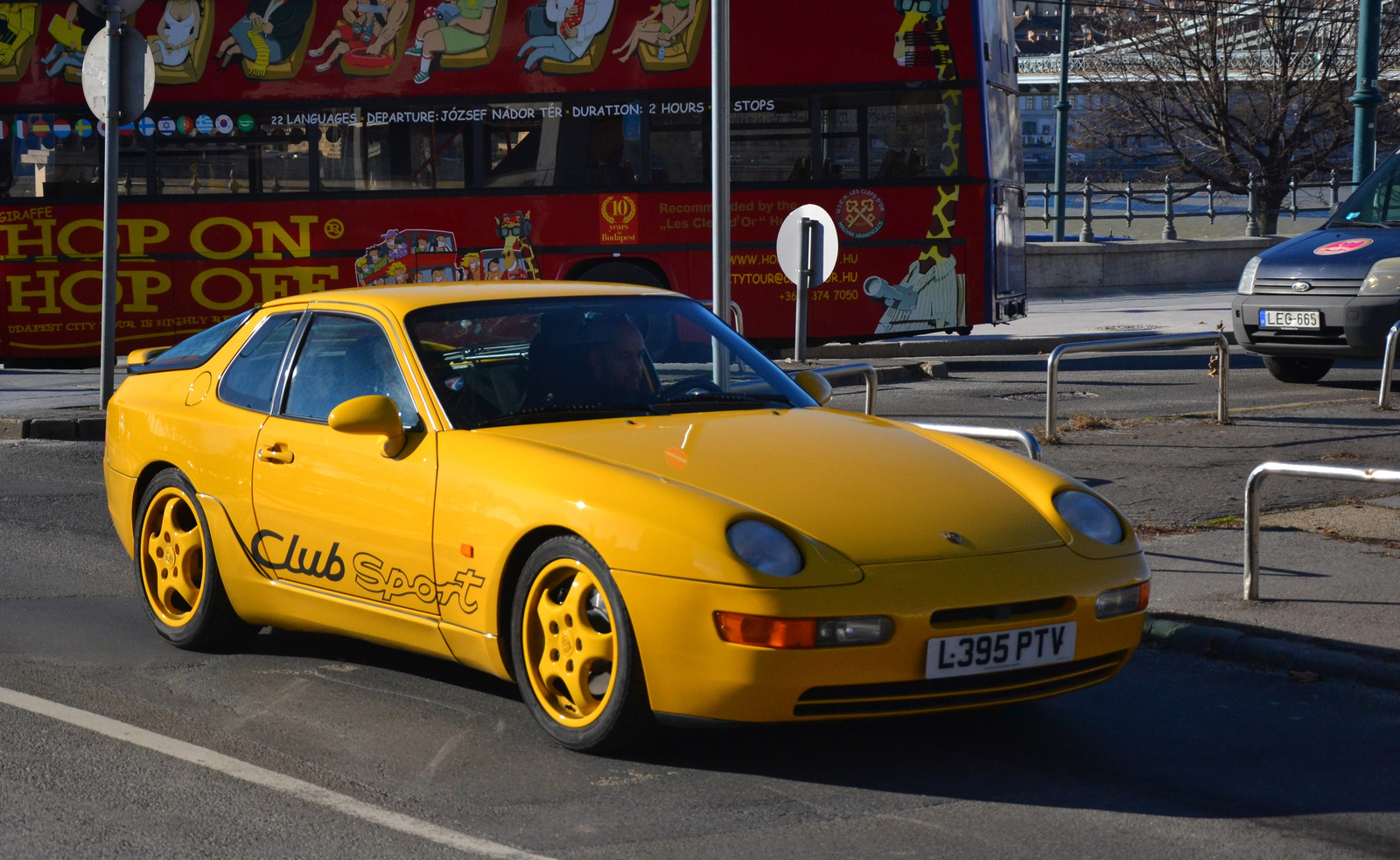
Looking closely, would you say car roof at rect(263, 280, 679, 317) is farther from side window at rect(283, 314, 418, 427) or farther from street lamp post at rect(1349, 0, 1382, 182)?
street lamp post at rect(1349, 0, 1382, 182)

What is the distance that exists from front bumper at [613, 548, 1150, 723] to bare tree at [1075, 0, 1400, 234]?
109 feet

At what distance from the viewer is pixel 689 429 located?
5090 millimetres

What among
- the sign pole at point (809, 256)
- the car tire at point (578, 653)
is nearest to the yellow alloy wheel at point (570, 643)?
the car tire at point (578, 653)

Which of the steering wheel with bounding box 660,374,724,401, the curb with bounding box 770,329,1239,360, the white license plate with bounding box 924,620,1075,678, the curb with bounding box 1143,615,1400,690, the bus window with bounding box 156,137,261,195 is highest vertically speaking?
the bus window with bounding box 156,137,261,195

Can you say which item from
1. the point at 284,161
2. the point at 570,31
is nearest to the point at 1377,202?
the point at 570,31

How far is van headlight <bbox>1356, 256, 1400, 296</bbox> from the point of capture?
42.7 feet

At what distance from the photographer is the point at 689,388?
18.1 feet

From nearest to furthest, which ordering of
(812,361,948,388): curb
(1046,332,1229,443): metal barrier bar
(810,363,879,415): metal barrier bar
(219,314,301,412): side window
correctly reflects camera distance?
(219,314,301,412): side window < (810,363,879,415): metal barrier bar < (1046,332,1229,443): metal barrier bar < (812,361,948,388): curb

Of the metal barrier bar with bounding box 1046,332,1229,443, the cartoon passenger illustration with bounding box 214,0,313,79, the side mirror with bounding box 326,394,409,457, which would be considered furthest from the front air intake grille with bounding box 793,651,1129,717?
the cartoon passenger illustration with bounding box 214,0,313,79

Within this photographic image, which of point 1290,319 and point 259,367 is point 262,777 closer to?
point 259,367

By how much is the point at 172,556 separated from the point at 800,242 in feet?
27.2

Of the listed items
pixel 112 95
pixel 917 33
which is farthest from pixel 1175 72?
pixel 112 95

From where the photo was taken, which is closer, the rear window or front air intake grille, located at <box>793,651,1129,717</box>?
front air intake grille, located at <box>793,651,1129,717</box>

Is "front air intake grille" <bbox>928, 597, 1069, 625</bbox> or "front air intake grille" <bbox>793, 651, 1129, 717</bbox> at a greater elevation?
"front air intake grille" <bbox>928, 597, 1069, 625</bbox>
